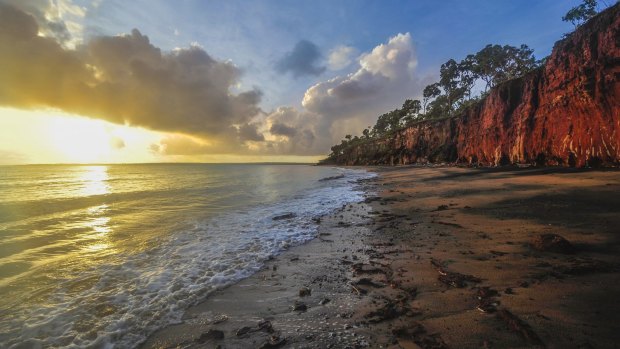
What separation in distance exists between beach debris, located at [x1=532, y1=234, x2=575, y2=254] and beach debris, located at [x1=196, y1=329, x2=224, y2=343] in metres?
7.51

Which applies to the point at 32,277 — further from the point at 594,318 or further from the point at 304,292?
the point at 594,318

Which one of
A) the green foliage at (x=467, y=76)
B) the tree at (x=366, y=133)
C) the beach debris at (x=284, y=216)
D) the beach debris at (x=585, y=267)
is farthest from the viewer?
the tree at (x=366, y=133)

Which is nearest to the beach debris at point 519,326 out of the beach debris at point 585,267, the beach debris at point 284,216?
the beach debris at point 585,267

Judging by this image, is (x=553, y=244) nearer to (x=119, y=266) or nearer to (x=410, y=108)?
(x=119, y=266)

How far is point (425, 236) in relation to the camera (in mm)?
9219

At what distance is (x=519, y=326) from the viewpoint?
3.73 meters

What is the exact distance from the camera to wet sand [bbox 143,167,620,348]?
150 inches

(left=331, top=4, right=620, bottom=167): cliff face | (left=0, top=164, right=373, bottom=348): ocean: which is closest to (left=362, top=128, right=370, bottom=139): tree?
(left=331, top=4, right=620, bottom=167): cliff face

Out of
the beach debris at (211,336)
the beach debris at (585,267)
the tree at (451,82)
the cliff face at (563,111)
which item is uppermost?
the tree at (451,82)

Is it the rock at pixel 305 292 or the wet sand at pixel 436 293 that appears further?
the rock at pixel 305 292

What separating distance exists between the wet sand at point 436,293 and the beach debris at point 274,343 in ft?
0.06

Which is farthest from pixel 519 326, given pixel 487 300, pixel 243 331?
pixel 243 331

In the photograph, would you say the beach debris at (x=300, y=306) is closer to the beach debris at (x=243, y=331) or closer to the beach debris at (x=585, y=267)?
the beach debris at (x=243, y=331)

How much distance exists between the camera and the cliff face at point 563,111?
811 inches
